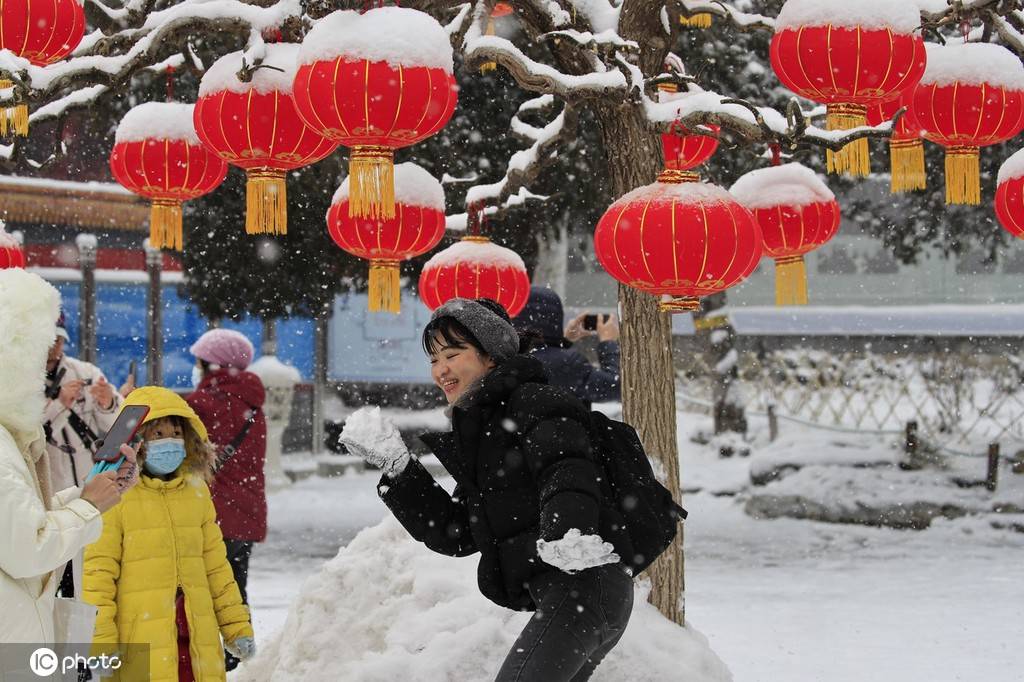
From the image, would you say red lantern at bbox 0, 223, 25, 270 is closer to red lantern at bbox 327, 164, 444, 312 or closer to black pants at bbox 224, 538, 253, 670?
red lantern at bbox 327, 164, 444, 312

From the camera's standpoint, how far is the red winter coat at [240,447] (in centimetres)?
604

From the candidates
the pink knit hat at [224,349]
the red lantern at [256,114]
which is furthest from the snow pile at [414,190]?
the red lantern at [256,114]

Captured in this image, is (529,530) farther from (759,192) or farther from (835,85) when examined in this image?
(759,192)

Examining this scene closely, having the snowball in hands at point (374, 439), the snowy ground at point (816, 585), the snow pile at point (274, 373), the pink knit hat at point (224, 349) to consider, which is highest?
the pink knit hat at point (224, 349)

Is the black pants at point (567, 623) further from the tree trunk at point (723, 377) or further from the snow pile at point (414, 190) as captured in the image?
the tree trunk at point (723, 377)

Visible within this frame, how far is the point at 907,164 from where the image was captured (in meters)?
5.92

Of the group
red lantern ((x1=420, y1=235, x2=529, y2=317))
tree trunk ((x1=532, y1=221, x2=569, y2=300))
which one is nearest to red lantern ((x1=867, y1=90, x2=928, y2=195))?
red lantern ((x1=420, y1=235, x2=529, y2=317))

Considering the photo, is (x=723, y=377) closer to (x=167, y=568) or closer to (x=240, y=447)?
(x=240, y=447)

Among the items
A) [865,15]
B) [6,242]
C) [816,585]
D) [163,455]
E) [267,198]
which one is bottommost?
[816,585]

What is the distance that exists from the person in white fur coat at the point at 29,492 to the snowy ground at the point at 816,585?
11.0 ft

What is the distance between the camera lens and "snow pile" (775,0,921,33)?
15.6 feet

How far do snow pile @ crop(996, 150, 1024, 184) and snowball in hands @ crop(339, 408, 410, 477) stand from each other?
387 cm

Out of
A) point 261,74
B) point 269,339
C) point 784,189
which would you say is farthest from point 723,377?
point 261,74

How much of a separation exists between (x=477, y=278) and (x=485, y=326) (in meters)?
2.96
